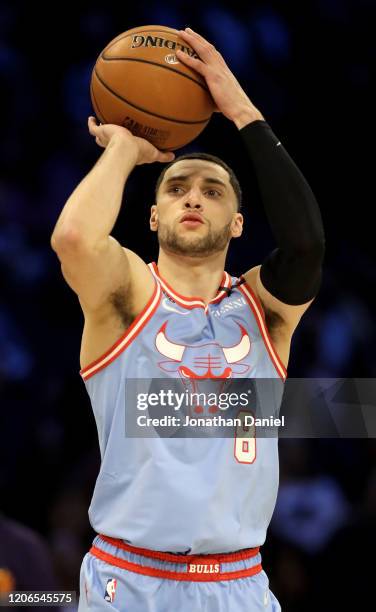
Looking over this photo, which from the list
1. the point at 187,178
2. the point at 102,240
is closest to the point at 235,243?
the point at 187,178

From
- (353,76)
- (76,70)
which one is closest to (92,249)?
(76,70)

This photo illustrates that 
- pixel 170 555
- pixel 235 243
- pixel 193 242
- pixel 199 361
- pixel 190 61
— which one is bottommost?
pixel 170 555

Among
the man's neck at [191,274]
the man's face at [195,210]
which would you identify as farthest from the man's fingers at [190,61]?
the man's neck at [191,274]

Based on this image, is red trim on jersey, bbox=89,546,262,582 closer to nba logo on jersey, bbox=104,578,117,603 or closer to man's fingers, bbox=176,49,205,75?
nba logo on jersey, bbox=104,578,117,603

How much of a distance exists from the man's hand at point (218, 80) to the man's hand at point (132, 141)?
1.00 ft

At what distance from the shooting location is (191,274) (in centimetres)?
374

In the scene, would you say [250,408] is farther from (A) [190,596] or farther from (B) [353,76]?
(B) [353,76]

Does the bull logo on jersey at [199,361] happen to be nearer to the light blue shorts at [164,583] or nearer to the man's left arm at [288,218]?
the man's left arm at [288,218]

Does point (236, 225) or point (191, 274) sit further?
point (236, 225)

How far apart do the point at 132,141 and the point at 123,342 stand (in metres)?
0.76

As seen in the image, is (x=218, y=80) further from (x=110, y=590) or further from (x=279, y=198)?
(x=110, y=590)

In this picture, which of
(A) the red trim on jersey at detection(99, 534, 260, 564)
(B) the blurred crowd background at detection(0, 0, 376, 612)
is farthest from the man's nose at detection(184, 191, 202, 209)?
(B) the blurred crowd background at detection(0, 0, 376, 612)

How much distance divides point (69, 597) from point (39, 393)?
1.76 m

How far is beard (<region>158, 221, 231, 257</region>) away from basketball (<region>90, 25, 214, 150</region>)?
371mm
